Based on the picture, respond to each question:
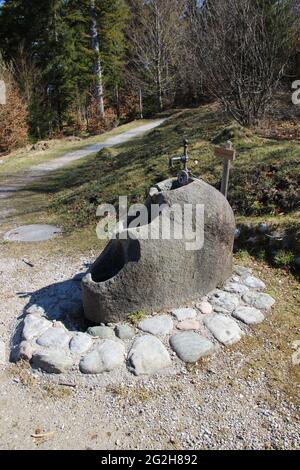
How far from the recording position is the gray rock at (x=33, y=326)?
367 centimetres

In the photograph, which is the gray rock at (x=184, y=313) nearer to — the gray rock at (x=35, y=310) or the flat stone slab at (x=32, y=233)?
the gray rock at (x=35, y=310)

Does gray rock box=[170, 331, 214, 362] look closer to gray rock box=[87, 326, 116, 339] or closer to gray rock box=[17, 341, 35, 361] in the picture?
gray rock box=[87, 326, 116, 339]

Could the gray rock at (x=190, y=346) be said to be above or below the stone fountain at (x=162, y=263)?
below

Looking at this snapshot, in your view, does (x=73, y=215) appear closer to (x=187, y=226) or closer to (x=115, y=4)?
(x=187, y=226)

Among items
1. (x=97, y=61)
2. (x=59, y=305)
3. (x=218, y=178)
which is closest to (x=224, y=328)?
(x=59, y=305)

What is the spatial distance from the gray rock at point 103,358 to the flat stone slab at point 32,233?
3.49 m

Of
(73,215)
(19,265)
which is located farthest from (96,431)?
(73,215)

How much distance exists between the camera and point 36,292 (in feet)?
15.3

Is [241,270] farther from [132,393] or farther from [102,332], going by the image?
[132,393]

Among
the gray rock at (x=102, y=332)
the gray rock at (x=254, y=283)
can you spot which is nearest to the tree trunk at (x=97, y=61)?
the gray rock at (x=254, y=283)

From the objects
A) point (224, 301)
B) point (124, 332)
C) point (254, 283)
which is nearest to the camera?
point (124, 332)

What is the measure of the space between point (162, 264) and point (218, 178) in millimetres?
3640

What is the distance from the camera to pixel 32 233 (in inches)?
271
